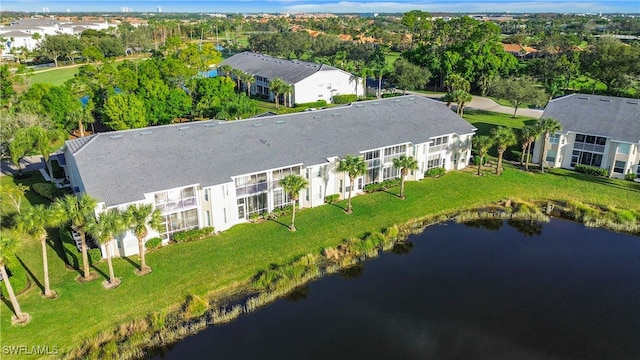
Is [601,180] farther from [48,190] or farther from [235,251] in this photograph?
[48,190]

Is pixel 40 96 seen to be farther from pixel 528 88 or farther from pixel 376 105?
pixel 528 88

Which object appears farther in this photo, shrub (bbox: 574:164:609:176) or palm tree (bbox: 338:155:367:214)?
shrub (bbox: 574:164:609:176)

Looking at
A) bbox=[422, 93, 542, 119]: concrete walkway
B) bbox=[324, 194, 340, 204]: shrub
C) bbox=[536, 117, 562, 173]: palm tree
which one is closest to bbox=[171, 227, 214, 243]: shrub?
bbox=[324, 194, 340, 204]: shrub

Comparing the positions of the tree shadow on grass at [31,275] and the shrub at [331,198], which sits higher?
the shrub at [331,198]

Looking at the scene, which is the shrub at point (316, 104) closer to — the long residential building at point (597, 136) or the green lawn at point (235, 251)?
the green lawn at point (235, 251)

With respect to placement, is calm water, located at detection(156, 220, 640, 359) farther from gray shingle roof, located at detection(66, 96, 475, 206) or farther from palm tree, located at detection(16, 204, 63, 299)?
gray shingle roof, located at detection(66, 96, 475, 206)

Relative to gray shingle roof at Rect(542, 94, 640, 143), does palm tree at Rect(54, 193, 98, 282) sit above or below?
below

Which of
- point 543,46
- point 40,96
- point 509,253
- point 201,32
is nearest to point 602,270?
point 509,253

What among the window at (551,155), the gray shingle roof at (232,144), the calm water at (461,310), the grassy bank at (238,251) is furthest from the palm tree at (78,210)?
the window at (551,155)
